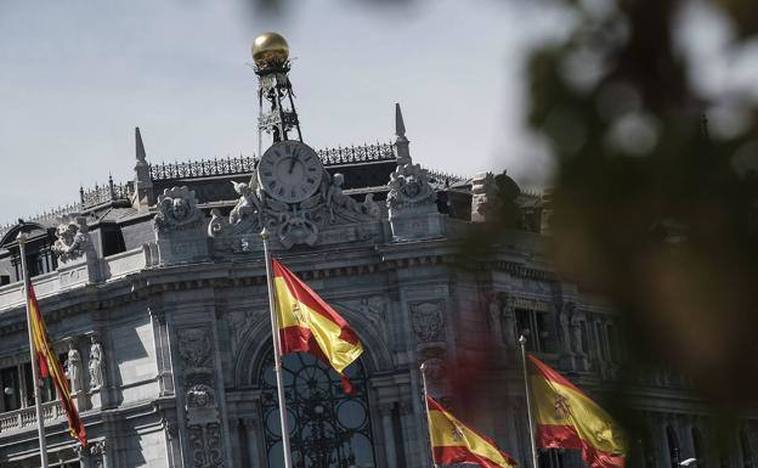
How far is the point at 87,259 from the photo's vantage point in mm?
64188

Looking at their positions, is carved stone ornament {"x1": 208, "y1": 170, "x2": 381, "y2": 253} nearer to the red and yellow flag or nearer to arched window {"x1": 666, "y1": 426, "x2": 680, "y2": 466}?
the red and yellow flag

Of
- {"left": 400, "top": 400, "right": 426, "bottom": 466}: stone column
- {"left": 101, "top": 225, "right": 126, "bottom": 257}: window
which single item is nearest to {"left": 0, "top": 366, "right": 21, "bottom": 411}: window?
{"left": 101, "top": 225, "right": 126, "bottom": 257}: window

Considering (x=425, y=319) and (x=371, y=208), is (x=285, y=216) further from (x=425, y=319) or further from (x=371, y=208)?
(x=425, y=319)

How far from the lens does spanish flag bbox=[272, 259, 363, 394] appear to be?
49.3 metres

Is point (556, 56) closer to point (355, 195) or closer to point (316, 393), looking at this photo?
point (316, 393)

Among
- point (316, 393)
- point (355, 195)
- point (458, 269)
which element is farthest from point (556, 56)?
point (355, 195)

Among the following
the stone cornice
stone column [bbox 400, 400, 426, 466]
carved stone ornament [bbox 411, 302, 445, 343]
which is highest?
the stone cornice

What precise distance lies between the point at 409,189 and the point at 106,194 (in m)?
12.4

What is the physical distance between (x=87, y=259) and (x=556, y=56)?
60.7m

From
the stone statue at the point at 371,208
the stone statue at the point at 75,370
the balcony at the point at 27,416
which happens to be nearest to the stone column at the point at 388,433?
the stone statue at the point at 371,208

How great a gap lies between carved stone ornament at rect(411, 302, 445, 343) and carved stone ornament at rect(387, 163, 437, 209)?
3035mm

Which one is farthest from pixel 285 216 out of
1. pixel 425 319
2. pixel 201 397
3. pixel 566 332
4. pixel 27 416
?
pixel 566 332

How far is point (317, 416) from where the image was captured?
6222cm

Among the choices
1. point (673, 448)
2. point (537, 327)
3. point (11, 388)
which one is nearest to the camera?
point (11, 388)
